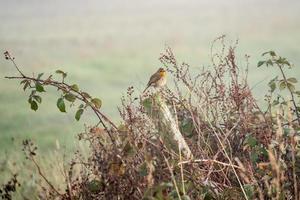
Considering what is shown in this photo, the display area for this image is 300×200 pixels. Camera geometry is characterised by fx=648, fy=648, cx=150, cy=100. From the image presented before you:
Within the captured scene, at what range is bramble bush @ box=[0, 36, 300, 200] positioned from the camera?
10.4 ft

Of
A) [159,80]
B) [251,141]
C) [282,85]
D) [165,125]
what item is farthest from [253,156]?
[159,80]

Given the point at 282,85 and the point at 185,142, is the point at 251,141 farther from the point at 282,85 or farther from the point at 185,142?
the point at 282,85

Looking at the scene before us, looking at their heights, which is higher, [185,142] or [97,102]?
[97,102]

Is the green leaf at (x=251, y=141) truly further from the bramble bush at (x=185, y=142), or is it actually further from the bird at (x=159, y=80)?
the bird at (x=159, y=80)

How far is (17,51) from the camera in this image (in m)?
19.6

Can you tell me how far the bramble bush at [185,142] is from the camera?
3.17 meters

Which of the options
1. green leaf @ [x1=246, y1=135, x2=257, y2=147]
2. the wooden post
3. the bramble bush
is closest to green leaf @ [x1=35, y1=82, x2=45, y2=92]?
the bramble bush

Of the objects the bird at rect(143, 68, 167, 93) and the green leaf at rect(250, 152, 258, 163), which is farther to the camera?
the bird at rect(143, 68, 167, 93)

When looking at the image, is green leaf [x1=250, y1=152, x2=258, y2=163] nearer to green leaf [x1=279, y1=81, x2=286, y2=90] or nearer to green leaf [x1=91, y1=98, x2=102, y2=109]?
green leaf [x1=279, y1=81, x2=286, y2=90]

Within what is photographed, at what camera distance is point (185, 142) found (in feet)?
12.2

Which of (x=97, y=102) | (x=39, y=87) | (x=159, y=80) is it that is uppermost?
(x=159, y=80)

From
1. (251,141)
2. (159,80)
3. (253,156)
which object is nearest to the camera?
(251,141)

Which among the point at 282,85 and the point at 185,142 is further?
the point at 282,85

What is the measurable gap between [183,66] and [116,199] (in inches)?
39.1
